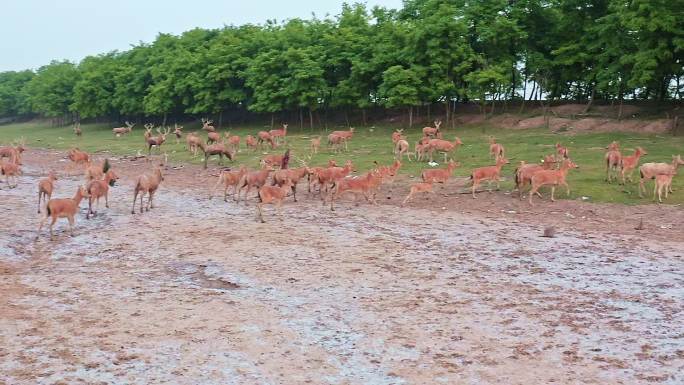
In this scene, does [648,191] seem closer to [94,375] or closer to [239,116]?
[94,375]

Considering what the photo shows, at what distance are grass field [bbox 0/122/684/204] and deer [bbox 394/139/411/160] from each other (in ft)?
1.34

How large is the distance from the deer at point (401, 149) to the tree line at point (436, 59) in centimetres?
1071

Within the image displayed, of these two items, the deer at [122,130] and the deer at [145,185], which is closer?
the deer at [145,185]

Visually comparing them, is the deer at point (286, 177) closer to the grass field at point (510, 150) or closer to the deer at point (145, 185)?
the deer at point (145, 185)

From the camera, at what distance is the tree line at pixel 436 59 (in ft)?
120

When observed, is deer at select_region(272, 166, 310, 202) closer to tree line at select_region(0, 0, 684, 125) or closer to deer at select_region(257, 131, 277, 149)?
deer at select_region(257, 131, 277, 149)

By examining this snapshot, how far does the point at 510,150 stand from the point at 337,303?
21.3m

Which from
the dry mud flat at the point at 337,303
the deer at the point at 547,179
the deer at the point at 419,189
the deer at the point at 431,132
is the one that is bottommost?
the dry mud flat at the point at 337,303

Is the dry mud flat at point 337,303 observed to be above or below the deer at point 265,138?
below

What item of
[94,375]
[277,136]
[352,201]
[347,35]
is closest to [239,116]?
[347,35]

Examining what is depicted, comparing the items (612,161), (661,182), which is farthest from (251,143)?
(661,182)

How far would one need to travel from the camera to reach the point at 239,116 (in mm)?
60781

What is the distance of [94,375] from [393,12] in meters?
46.0

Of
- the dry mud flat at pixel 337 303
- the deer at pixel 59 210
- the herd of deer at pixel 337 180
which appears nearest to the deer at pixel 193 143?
the herd of deer at pixel 337 180
